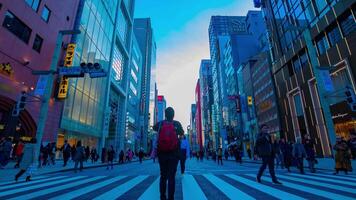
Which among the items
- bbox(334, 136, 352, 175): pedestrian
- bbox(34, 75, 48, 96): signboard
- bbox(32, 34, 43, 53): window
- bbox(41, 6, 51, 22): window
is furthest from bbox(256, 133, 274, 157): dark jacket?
bbox(41, 6, 51, 22): window

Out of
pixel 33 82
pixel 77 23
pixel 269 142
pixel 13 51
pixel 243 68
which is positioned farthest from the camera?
pixel 243 68

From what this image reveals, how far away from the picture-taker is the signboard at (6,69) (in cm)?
1617

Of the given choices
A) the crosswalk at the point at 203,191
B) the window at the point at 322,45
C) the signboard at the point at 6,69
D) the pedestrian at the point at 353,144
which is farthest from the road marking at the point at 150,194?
the window at the point at 322,45

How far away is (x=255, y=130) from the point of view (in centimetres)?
4653

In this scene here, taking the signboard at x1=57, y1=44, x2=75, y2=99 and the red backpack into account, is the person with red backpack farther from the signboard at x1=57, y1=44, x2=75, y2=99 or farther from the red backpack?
the signboard at x1=57, y1=44, x2=75, y2=99

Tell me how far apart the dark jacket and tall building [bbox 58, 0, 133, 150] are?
22.6 m

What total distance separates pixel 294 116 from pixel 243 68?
25.2 metres

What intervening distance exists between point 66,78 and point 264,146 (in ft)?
73.8

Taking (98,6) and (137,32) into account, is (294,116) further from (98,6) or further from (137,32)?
(137,32)

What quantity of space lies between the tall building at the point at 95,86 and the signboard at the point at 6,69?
7.26 meters

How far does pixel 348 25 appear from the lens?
19.5 meters

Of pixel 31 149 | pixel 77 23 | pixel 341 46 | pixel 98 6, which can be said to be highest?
pixel 98 6

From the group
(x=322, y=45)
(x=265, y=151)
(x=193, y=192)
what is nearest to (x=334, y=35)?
(x=322, y=45)

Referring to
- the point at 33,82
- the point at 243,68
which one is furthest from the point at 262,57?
the point at 33,82
